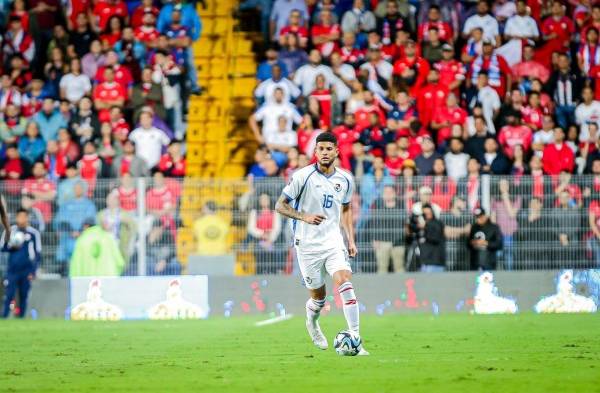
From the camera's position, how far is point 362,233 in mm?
22156

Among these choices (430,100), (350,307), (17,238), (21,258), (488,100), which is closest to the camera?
(350,307)

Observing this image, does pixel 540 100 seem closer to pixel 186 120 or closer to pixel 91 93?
pixel 186 120

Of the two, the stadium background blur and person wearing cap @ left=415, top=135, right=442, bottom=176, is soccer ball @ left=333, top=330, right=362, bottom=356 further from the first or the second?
person wearing cap @ left=415, top=135, right=442, bottom=176

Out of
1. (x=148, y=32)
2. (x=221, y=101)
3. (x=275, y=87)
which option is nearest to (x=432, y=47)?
(x=275, y=87)

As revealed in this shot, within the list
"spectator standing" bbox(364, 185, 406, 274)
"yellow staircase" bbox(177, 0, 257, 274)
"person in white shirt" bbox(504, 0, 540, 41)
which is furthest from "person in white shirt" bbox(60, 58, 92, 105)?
"person in white shirt" bbox(504, 0, 540, 41)

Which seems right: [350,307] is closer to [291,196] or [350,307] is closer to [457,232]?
[291,196]

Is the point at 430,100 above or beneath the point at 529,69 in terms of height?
beneath

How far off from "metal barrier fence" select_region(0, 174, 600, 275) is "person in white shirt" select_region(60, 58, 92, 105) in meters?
4.88

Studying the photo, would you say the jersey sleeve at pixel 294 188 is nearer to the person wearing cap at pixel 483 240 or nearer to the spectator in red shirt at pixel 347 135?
the person wearing cap at pixel 483 240

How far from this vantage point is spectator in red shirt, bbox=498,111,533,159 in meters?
24.4

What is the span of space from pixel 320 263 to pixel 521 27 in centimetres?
1446

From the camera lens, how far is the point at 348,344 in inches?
529

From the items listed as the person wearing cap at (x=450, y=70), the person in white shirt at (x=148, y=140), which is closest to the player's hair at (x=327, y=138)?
the person in white shirt at (x=148, y=140)

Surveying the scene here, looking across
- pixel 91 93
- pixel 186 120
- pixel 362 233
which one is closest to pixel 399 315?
pixel 362 233
